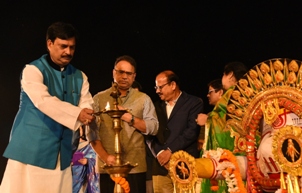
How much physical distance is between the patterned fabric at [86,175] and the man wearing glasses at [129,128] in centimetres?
145

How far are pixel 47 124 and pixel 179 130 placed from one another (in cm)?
132

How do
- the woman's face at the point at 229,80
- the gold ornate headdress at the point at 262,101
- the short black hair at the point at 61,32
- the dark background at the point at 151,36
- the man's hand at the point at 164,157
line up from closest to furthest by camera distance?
the gold ornate headdress at the point at 262,101 → the short black hair at the point at 61,32 → the woman's face at the point at 229,80 → the man's hand at the point at 164,157 → the dark background at the point at 151,36

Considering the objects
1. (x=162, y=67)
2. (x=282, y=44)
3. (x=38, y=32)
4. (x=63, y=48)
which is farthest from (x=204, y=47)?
(x=63, y=48)

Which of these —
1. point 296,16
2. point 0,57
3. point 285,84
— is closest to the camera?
point 285,84

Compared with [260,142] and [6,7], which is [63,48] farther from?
[6,7]

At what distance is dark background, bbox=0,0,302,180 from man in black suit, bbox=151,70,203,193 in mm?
1352

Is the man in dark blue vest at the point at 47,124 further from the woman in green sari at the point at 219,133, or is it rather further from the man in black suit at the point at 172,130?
the man in black suit at the point at 172,130

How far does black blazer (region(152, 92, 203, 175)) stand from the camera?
394 centimetres

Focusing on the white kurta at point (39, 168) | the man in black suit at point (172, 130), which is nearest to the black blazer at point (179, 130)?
the man in black suit at point (172, 130)

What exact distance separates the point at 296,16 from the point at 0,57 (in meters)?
2.79

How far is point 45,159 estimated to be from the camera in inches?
112

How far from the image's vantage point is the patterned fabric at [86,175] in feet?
16.2

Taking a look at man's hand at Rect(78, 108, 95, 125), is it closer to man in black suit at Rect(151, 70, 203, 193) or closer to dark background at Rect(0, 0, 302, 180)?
man in black suit at Rect(151, 70, 203, 193)

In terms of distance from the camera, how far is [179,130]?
3990mm
